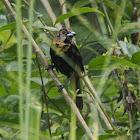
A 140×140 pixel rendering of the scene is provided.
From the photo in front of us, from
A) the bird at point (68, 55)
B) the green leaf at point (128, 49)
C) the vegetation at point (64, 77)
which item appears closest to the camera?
the vegetation at point (64, 77)

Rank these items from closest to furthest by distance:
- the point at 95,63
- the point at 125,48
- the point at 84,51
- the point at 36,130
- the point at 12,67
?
A: the point at 36,130 → the point at 95,63 → the point at 125,48 → the point at 12,67 → the point at 84,51

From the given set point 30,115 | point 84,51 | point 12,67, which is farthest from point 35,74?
point 30,115

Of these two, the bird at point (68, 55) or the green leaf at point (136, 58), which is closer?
the green leaf at point (136, 58)

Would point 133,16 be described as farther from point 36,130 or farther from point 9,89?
point 36,130

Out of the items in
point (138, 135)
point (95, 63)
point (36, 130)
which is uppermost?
point (95, 63)

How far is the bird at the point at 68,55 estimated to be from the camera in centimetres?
217

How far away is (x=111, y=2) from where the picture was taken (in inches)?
88.0

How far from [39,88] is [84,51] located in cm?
52

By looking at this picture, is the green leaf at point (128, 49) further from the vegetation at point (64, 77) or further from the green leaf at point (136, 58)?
the green leaf at point (136, 58)

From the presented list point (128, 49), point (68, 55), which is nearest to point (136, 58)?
point (128, 49)

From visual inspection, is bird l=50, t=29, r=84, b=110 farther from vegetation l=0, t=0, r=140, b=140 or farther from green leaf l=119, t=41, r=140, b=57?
→ green leaf l=119, t=41, r=140, b=57

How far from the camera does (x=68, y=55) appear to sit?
2.34 m

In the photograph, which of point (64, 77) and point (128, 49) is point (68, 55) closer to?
point (64, 77)

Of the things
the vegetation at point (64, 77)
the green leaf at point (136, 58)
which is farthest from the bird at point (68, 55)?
the green leaf at point (136, 58)
